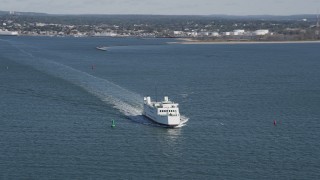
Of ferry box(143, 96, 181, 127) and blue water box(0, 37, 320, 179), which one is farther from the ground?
ferry box(143, 96, 181, 127)

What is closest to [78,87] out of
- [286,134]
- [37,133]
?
[37,133]

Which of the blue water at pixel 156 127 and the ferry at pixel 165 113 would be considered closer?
the blue water at pixel 156 127

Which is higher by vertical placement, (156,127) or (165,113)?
(165,113)

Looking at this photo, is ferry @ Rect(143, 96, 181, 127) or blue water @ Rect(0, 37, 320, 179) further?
ferry @ Rect(143, 96, 181, 127)

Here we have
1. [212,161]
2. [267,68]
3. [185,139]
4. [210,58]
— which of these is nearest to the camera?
[212,161]

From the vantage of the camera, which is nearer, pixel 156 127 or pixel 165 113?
pixel 156 127

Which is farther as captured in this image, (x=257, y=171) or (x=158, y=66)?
(x=158, y=66)

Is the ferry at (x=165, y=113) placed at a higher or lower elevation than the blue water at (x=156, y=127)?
higher

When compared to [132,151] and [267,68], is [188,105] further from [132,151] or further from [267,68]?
[267,68]
